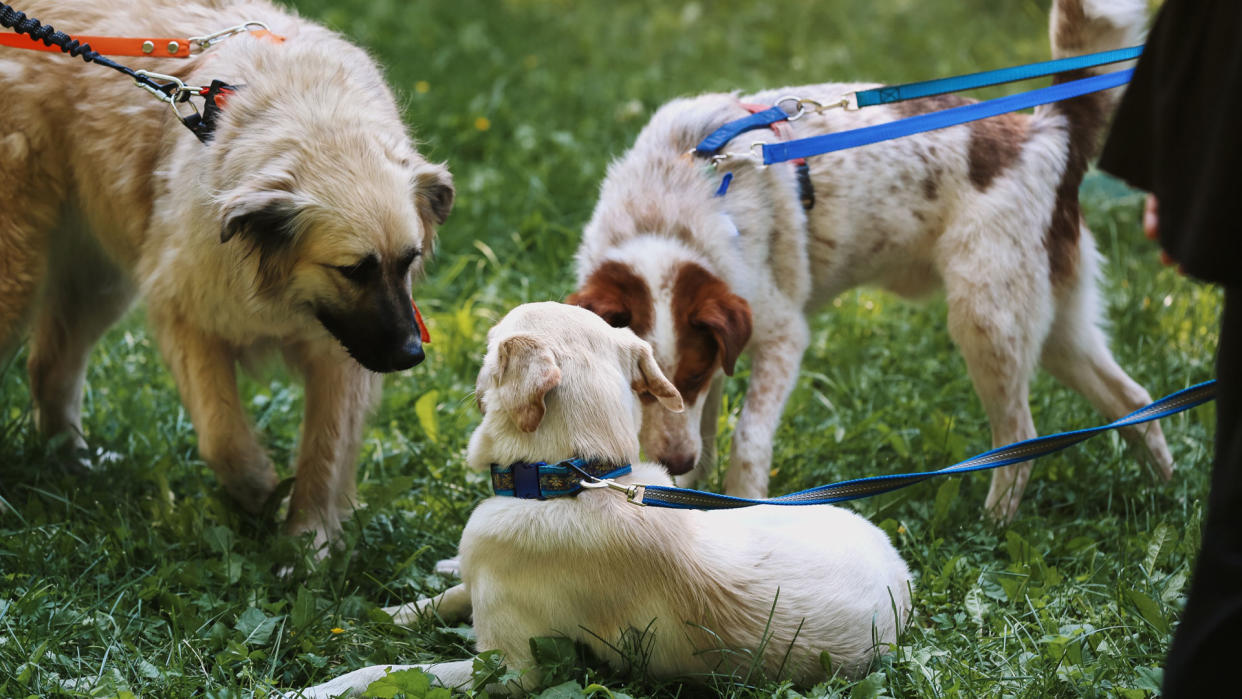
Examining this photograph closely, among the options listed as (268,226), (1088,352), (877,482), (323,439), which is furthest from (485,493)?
(1088,352)

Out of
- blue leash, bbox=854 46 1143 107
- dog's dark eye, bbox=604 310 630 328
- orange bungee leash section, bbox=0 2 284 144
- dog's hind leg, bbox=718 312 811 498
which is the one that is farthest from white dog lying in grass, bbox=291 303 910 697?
blue leash, bbox=854 46 1143 107

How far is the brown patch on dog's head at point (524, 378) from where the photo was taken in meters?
2.43

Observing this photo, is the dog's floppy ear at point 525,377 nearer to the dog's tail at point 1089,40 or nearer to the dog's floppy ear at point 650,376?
the dog's floppy ear at point 650,376

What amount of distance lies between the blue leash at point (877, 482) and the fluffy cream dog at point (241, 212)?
1061mm

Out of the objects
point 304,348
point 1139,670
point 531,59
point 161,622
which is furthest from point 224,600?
point 531,59

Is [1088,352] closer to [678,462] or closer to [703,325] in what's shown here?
[703,325]

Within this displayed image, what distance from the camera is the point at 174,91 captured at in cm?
324

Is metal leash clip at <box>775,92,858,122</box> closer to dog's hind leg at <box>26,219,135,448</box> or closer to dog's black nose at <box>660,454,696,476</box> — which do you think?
dog's black nose at <box>660,454,696,476</box>

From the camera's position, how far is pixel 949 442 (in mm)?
4047

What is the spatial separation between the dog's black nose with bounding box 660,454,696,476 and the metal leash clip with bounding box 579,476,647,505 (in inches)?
31.8

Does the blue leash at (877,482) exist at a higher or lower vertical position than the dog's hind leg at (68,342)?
higher

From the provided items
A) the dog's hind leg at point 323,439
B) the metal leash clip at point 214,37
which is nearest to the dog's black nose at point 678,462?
the dog's hind leg at point 323,439

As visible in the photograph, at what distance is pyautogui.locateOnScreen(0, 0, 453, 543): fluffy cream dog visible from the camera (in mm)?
3129

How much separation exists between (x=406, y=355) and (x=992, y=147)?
7.47 feet
